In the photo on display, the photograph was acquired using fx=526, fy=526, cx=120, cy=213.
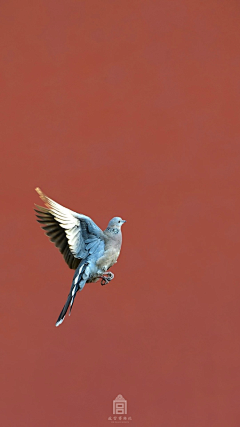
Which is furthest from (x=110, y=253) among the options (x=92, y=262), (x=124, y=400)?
(x=124, y=400)

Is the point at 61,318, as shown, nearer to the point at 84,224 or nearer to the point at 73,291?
the point at 73,291

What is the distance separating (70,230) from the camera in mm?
1980

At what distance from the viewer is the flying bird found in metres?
1.98

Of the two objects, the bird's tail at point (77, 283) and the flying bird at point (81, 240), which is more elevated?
the flying bird at point (81, 240)

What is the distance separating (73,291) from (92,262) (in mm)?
130

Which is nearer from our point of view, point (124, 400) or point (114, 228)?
point (114, 228)

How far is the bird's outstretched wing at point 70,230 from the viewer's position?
196 cm

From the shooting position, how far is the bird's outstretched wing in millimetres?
1964

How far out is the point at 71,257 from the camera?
2109 millimetres

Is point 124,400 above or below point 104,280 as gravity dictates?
below

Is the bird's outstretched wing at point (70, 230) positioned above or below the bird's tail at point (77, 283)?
above

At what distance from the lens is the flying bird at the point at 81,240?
198 cm

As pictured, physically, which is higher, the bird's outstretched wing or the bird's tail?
the bird's outstretched wing

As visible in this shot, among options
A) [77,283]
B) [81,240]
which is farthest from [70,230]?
[77,283]
